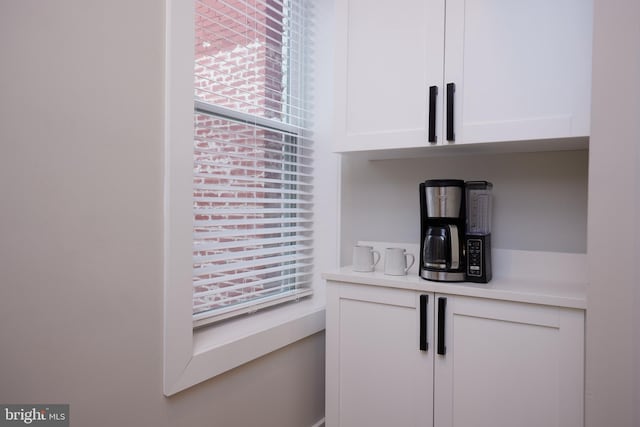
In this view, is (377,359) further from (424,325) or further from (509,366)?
(509,366)

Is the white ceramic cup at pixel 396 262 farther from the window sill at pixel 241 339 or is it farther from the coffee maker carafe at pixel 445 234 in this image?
the window sill at pixel 241 339

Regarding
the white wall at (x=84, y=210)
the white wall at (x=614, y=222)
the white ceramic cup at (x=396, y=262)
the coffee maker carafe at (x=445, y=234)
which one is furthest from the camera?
the white ceramic cup at (x=396, y=262)

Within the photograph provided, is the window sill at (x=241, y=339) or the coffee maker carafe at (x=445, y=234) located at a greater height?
the coffee maker carafe at (x=445, y=234)

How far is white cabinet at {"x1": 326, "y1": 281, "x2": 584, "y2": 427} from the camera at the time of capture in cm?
132

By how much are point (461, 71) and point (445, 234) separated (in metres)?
0.62

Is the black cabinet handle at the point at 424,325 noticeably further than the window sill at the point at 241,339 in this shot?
Yes

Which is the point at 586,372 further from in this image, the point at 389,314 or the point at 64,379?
the point at 64,379

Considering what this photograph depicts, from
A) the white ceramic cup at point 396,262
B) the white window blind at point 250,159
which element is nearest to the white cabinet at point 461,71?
the white window blind at point 250,159

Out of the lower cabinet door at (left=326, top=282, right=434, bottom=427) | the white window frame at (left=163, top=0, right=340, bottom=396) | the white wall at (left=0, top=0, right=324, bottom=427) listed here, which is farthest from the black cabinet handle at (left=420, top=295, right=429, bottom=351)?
the white wall at (left=0, top=0, right=324, bottom=427)

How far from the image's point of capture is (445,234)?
160 cm

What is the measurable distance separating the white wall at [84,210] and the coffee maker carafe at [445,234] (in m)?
0.98

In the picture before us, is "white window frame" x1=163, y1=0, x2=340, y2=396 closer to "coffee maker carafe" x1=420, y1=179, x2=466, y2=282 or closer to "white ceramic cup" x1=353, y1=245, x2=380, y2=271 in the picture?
"white ceramic cup" x1=353, y1=245, x2=380, y2=271

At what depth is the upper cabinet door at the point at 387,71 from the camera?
1.58m

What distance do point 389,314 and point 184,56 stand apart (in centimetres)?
119
